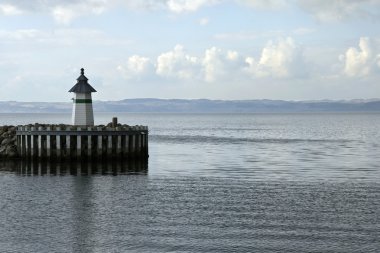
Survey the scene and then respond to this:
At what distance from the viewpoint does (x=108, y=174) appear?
39.8 meters

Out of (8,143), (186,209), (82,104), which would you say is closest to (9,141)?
(8,143)

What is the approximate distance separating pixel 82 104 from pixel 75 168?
8.60 m

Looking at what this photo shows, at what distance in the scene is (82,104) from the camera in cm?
4956

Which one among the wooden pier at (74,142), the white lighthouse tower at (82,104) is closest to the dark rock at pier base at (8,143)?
the wooden pier at (74,142)

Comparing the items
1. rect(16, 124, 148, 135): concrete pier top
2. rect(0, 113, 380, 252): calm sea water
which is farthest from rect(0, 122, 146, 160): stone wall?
rect(0, 113, 380, 252): calm sea water

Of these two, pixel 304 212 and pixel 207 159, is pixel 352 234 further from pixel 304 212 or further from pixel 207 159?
pixel 207 159

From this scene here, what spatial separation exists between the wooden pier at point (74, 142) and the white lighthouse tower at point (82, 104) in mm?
3425

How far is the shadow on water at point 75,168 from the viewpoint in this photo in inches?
1596

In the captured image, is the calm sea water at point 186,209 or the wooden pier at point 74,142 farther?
the wooden pier at point 74,142

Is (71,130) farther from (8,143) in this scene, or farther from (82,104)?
(8,143)

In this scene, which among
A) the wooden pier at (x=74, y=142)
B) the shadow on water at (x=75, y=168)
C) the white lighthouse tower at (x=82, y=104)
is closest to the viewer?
the shadow on water at (x=75, y=168)

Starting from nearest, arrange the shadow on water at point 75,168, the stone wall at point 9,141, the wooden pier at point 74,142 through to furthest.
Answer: the shadow on water at point 75,168 → the wooden pier at point 74,142 → the stone wall at point 9,141

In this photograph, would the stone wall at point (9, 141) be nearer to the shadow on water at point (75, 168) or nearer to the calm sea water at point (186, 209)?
the shadow on water at point (75, 168)

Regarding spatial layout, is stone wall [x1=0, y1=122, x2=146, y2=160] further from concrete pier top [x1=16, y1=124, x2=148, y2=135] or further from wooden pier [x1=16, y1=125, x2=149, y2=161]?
wooden pier [x1=16, y1=125, x2=149, y2=161]
